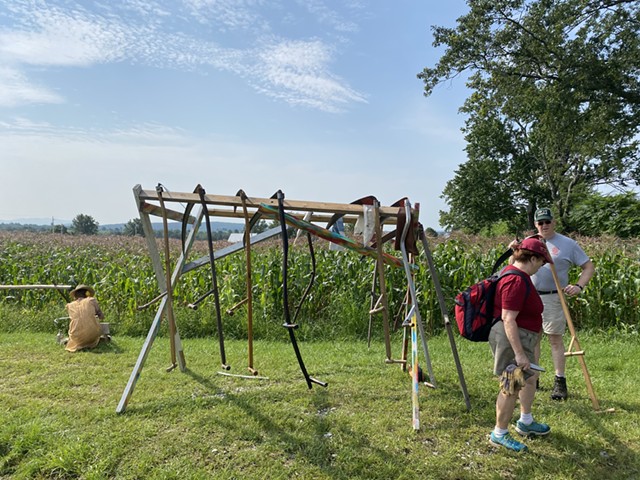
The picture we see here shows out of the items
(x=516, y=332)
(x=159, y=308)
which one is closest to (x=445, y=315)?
(x=516, y=332)

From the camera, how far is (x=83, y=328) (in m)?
6.57

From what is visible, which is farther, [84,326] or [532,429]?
[84,326]

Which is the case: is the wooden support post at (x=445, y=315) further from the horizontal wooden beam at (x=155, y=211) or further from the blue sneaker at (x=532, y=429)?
the horizontal wooden beam at (x=155, y=211)

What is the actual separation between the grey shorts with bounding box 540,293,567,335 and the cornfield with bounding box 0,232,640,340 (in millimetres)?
3266

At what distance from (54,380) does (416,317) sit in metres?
4.12

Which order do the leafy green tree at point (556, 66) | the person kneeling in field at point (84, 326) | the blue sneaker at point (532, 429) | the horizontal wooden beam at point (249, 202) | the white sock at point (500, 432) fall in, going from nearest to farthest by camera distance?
the white sock at point (500, 432)
the blue sneaker at point (532, 429)
the horizontal wooden beam at point (249, 202)
the person kneeling in field at point (84, 326)
the leafy green tree at point (556, 66)

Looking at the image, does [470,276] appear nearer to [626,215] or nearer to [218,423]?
[218,423]

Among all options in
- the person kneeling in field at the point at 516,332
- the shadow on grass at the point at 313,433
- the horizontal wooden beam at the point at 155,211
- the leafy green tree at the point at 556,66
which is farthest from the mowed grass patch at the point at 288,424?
the leafy green tree at the point at 556,66

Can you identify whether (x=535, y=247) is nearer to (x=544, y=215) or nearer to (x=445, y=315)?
(x=445, y=315)

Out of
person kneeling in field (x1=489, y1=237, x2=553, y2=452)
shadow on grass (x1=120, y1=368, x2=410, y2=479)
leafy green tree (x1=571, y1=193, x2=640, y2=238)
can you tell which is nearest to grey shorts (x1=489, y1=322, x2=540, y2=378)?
person kneeling in field (x1=489, y1=237, x2=553, y2=452)

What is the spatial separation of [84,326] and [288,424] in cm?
406

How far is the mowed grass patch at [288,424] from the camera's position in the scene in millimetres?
3350

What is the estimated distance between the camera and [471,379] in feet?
17.3

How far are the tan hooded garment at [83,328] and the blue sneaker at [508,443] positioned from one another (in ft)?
18.1
